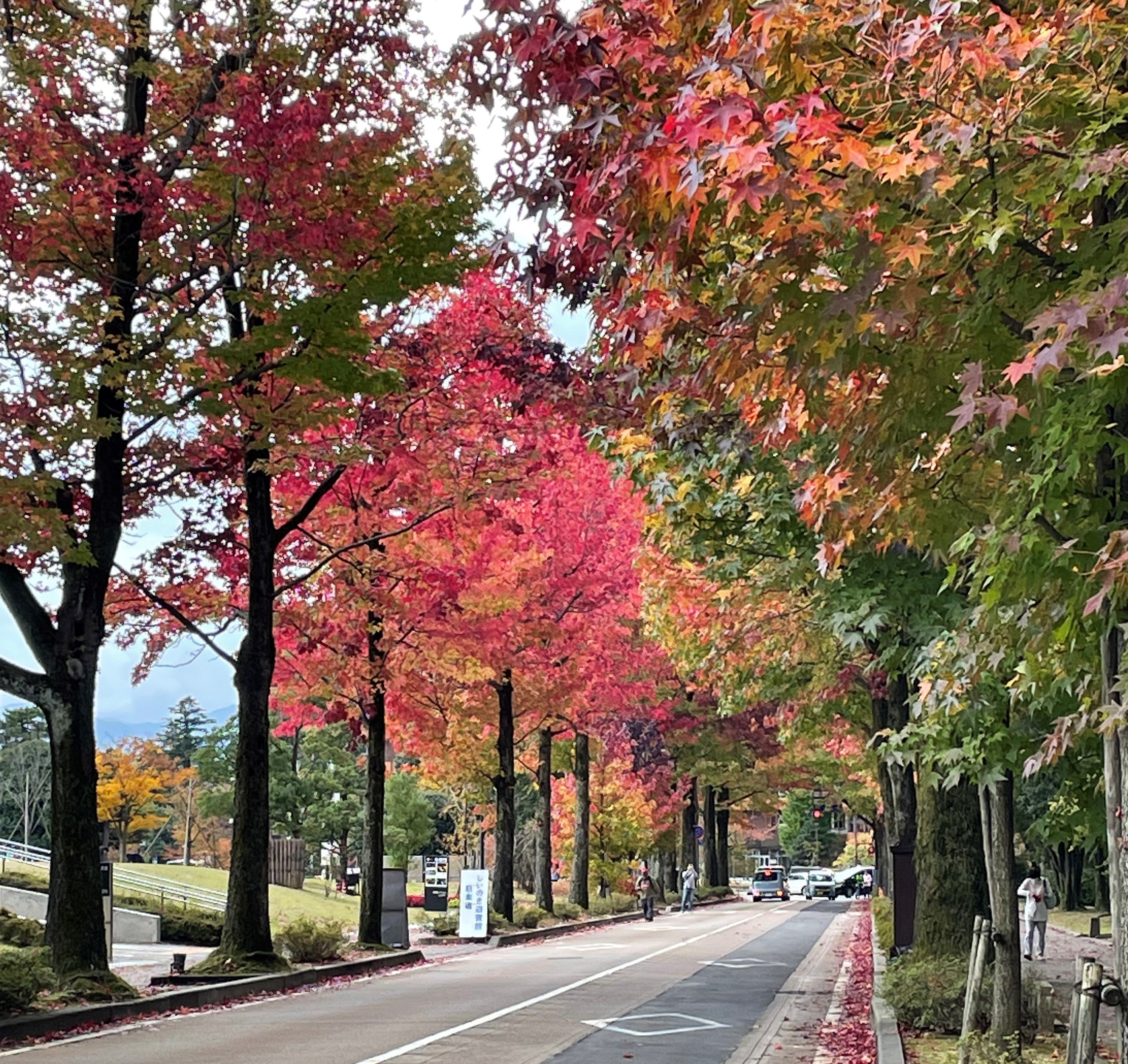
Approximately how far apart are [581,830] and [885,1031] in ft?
97.2

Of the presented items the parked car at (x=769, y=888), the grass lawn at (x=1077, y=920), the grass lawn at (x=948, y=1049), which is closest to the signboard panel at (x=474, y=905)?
the grass lawn at (x=1077, y=920)

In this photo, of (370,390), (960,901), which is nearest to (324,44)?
(370,390)

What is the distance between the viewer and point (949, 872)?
596 inches

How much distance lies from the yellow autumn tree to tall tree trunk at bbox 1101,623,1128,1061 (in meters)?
43.5

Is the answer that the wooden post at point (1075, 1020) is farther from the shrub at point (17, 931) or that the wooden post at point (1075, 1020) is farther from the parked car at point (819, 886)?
the parked car at point (819, 886)

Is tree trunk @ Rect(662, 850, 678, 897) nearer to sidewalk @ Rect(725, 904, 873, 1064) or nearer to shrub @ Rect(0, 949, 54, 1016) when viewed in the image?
sidewalk @ Rect(725, 904, 873, 1064)

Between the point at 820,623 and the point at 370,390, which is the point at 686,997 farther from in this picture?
the point at 370,390

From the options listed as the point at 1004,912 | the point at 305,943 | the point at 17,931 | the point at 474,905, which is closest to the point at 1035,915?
the point at 474,905

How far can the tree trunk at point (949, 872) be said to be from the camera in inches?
585

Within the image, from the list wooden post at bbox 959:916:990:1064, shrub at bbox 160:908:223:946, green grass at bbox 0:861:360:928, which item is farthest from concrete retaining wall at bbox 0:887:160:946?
wooden post at bbox 959:916:990:1064

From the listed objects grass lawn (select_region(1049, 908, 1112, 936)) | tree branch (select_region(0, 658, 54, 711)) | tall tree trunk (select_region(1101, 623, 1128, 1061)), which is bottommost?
grass lawn (select_region(1049, 908, 1112, 936))

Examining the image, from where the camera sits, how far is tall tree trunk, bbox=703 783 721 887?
210ft

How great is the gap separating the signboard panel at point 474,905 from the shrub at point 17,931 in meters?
8.87

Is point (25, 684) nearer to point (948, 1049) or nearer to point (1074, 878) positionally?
point (948, 1049)
